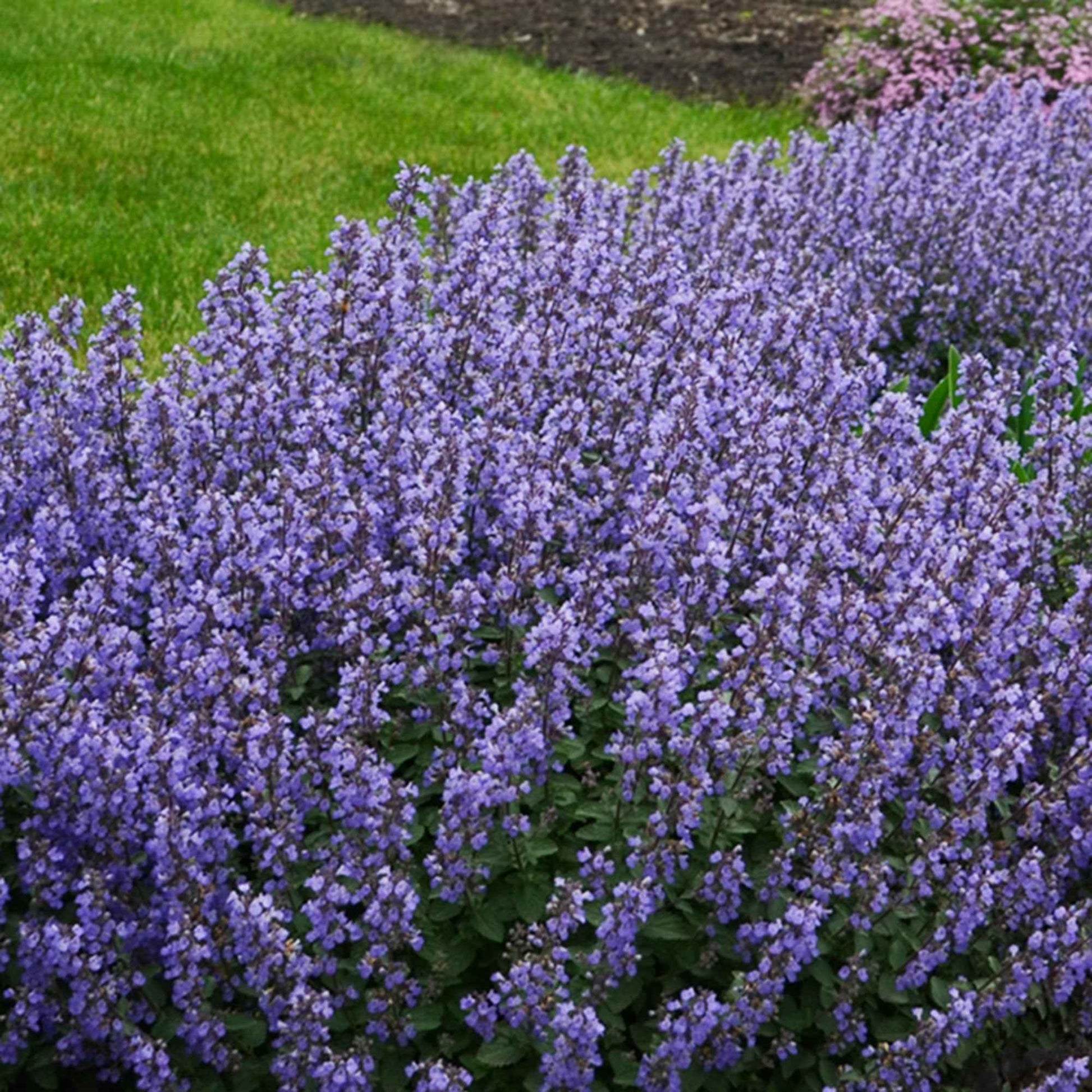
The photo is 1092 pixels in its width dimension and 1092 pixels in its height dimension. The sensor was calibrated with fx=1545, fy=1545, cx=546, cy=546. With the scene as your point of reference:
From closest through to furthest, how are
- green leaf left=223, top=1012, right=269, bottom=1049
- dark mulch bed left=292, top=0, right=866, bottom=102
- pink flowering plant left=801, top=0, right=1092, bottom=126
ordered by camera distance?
green leaf left=223, top=1012, right=269, bottom=1049
pink flowering plant left=801, top=0, right=1092, bottom=126
dark mulch bed left=292, top=0, right=866, bottom=102

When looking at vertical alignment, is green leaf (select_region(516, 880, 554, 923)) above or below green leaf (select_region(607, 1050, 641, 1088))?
above

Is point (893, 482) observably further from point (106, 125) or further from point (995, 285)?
point (106, 125)

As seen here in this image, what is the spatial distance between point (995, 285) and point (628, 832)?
3792 millimetres

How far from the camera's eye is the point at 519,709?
2.82 metres

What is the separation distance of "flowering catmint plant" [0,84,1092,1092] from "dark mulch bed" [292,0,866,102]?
30.0 ft

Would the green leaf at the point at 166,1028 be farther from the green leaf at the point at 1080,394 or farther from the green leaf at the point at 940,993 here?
the green leaf at the point at 1080,394

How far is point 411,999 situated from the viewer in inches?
109

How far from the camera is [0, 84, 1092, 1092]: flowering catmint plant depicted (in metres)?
2.77

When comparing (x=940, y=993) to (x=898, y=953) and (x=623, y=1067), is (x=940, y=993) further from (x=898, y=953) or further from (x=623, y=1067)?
(x=623, y=1067)

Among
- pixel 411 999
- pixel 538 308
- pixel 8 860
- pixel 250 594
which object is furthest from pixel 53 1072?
pixel 538 308

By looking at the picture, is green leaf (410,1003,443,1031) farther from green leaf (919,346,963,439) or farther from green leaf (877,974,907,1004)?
green leaf (919,346,963,439)

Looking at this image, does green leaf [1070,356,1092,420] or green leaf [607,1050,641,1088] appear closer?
green leaf [607,1050,641,1088]

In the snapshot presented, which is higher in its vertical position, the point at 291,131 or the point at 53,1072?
the point at 291,131

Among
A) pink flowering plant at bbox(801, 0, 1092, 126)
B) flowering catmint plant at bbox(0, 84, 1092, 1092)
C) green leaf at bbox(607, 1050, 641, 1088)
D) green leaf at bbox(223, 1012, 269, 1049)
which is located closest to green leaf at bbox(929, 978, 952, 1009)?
flowering catmint plant at bbox(0, 84, 1092, 1092)
